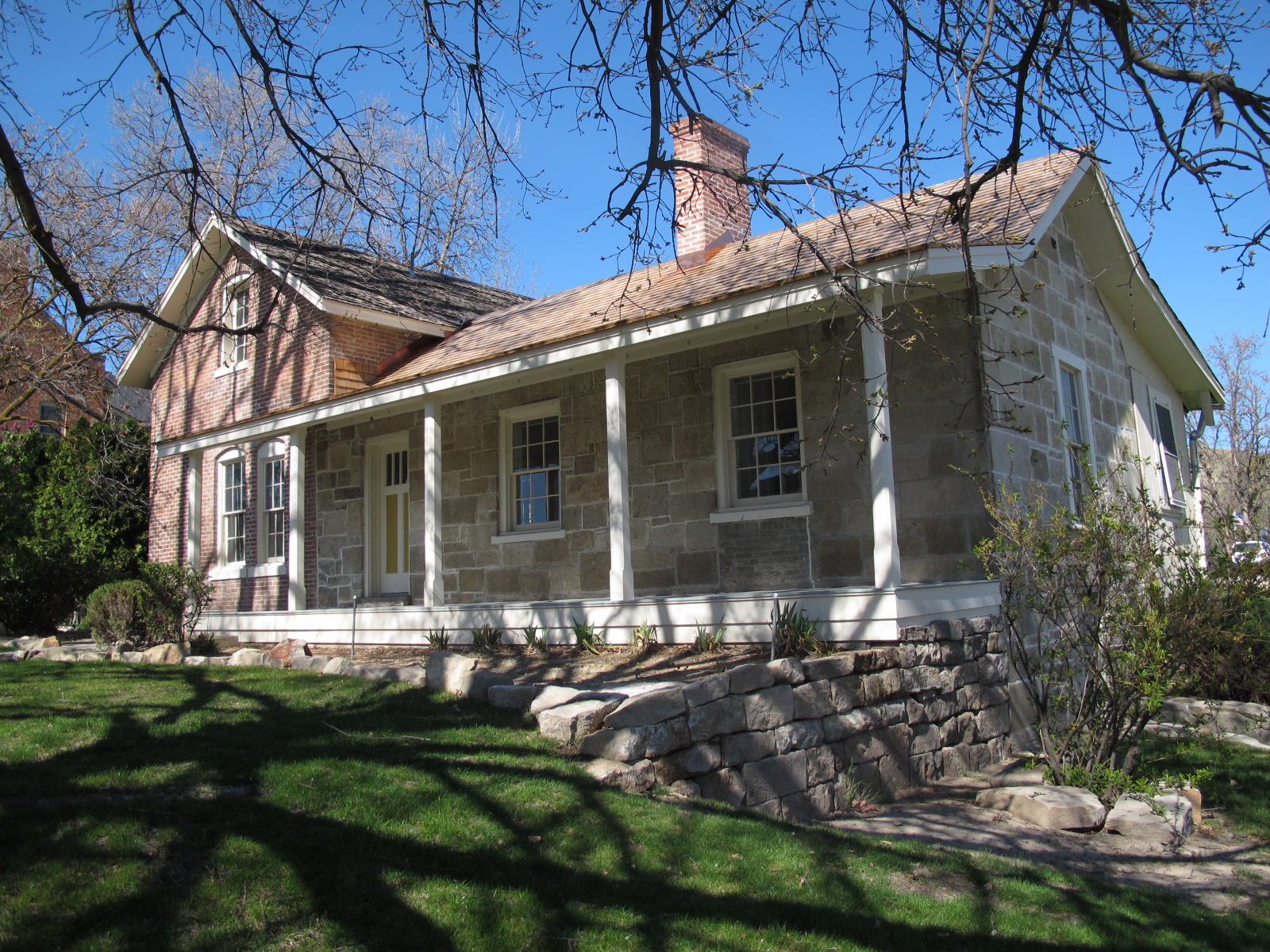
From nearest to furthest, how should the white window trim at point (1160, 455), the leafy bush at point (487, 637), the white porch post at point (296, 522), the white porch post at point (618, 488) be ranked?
the white porch post at point (618, 488) → the leafy bush at point (487, 637) → the white window trim at point (1160, 455) → the white porch post at point (296, 522)

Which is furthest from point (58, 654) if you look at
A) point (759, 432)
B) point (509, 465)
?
point (759, 432)

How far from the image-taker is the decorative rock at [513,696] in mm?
6984

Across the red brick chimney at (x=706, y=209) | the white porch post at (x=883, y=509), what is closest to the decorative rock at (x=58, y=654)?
the red brick chimney at (x=706, y=209)

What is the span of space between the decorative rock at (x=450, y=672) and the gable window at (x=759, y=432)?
378 cm

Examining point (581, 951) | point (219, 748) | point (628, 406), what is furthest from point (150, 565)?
point (581, 951)

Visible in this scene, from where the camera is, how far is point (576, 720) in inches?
246

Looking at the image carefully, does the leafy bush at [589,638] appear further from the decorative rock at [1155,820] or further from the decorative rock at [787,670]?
the decorative rock at [1155,820]

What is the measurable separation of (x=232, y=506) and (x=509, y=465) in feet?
19.8

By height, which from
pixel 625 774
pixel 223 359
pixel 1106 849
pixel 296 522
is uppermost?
pixel 223 359

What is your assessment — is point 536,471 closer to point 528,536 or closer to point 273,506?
point 528,536

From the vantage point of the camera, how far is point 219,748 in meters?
5.85

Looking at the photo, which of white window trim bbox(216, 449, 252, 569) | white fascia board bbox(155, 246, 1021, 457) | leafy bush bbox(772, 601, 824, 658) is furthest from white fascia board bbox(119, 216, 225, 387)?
leafy bush bbox(772, 601, 824, 658)

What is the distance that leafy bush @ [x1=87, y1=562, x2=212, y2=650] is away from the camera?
1168cm

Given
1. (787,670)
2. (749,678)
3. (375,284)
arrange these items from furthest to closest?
(375,284) → (787,670) → (749,678)
